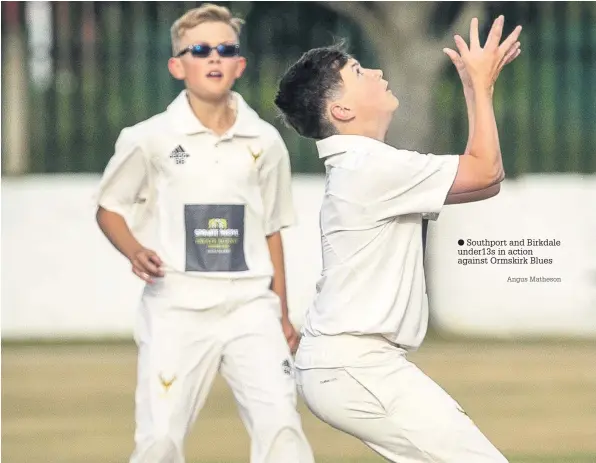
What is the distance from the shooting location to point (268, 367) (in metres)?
5.19

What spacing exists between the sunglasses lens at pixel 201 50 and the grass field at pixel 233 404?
1902mm

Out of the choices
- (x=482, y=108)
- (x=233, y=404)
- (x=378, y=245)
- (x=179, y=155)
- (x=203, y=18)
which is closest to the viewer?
(x=482, y=108)

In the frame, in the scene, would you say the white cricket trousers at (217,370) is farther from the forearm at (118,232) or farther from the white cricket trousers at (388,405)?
the white cricket trousers at (388,405)

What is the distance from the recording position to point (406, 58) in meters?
13.0

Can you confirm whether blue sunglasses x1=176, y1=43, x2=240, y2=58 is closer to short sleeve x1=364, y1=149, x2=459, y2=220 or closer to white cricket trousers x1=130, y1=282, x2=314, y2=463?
white cricket trousers x1=130, y1=282, x2=314, y2=463

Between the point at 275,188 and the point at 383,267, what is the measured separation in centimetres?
140

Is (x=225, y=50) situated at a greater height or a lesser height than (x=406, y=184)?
greater

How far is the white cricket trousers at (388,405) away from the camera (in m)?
4.07

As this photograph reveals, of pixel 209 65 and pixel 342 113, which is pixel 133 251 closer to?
pixel 209 65

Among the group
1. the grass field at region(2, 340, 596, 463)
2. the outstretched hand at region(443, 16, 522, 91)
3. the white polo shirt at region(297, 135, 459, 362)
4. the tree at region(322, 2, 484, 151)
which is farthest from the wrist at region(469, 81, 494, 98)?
the tree at region(322, 2, 484, 151)

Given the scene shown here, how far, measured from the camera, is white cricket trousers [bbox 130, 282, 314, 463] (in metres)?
5.14

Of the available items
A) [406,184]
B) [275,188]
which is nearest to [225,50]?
[275,188]

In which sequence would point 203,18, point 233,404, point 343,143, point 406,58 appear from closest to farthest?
point 343,143 < point 203,18 < point 233,404 < point 406,58

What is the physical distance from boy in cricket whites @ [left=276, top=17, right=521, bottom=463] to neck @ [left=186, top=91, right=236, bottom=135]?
1.20 m
